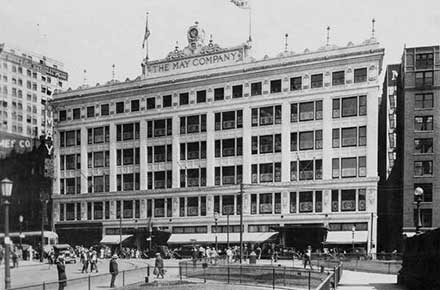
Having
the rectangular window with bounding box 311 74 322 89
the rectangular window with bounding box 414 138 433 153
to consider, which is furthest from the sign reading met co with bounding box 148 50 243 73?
the rectangular window with bounding box 414 138 433 153

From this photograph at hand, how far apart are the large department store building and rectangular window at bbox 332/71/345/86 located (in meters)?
0.14

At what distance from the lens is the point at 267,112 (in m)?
71.1

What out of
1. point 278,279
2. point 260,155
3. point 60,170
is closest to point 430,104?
point 260,155

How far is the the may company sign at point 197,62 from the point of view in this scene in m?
73.5

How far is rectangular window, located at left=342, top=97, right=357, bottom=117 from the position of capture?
218 feet

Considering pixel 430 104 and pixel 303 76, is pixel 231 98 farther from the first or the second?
pixel 430 104

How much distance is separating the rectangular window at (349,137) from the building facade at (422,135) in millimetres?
8380

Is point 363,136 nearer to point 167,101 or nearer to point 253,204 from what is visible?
point 253,204

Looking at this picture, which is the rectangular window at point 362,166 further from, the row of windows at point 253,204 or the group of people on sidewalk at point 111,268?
the group of people on sidewalk at point 111,268

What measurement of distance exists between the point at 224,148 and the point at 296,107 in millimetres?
9962

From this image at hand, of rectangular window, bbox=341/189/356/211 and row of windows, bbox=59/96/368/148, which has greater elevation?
row of windows, bbox=59/96/368/148

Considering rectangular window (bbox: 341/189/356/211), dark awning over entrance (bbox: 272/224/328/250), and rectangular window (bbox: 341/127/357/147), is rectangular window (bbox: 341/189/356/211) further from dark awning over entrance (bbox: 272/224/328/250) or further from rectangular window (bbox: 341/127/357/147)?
rectangular window (bbox: 341/127/357/147)

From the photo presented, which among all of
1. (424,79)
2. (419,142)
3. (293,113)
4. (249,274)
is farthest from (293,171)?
(249,274)

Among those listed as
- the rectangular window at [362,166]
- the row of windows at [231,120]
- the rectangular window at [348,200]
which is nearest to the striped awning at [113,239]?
the row of windows at [231,120]
